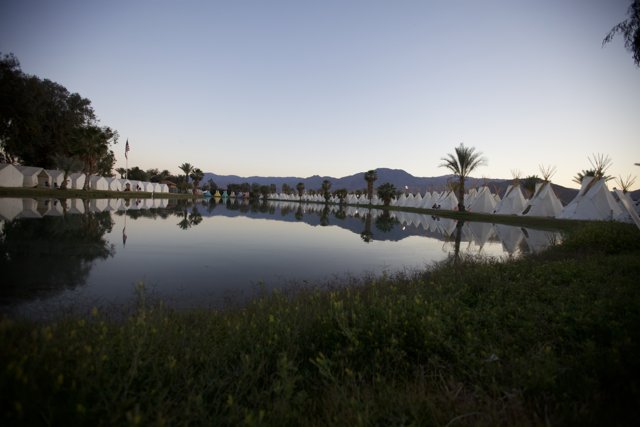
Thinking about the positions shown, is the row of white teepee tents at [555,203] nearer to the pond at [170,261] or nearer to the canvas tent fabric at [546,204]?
the canvas tent fabric at [546,204]

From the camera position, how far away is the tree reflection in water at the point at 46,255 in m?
6.61

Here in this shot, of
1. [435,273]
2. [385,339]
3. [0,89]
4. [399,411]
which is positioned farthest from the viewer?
[0,89]

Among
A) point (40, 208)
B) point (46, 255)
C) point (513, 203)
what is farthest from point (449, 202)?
point (46, 255)

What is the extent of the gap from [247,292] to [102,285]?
10.9ft

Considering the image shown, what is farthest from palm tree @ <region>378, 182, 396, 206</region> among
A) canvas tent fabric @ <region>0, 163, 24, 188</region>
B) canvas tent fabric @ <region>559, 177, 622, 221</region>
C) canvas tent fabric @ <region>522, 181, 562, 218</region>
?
canvas tent fabric @ <region>0, 163, 24, 188</region>

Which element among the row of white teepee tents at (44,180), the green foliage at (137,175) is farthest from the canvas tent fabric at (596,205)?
the green foliage at (137,175)

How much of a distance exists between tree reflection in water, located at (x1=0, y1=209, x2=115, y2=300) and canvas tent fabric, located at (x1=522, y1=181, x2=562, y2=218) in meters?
41.4

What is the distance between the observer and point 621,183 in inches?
997

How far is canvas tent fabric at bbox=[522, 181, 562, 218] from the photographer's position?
3462 cm

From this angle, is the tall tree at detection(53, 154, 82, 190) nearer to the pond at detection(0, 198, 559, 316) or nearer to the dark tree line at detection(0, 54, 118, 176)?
the dark tree line at detection(0, 54, 118, 176)

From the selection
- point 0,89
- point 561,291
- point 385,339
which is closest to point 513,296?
point 561,291

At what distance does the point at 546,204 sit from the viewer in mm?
35062

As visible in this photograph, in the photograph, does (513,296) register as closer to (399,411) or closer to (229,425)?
(399,411)

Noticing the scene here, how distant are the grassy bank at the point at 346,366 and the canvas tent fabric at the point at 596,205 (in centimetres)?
2929
